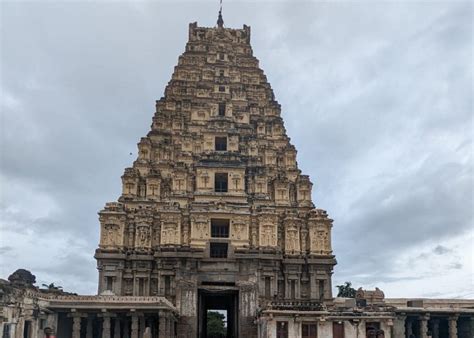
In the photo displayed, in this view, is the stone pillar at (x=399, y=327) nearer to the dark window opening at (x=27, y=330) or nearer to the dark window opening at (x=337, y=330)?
the dark window opening at (x=337, y=330)

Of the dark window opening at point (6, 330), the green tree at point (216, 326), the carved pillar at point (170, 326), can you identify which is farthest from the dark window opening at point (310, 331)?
the green tree at point (216, 326)

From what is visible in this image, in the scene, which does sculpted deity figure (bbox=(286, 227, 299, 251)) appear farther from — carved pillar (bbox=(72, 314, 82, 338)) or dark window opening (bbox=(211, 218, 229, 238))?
carved pillar (bbox=(72, 314, 82, 338))

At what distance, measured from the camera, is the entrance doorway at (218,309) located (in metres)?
44.6

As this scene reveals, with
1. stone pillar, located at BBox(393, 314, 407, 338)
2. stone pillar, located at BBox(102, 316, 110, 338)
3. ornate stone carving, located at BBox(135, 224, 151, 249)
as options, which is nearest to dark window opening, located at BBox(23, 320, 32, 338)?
stone pillar, located at BBox(102, 316, 110, 338)

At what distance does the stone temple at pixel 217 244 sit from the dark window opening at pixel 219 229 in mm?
127

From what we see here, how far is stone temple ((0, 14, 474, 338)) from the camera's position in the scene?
3362cm

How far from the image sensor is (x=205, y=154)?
1955 inches

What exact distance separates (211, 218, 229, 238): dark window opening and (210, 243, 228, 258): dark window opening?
1018 millimetres

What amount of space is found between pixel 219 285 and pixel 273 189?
10950mm

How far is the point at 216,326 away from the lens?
82438 mm

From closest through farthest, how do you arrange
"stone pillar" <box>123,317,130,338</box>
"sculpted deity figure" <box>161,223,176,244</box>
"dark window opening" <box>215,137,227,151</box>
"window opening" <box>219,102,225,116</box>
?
"stone pillar" <box>123,317,130,338</box> → "sculpted deity figure" <box>161,223,176,244</box> → "dark window opening" <box>215,137,227,151</box> → "window opening" <box>219,102,225,116</box>

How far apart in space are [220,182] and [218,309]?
52.9 ft

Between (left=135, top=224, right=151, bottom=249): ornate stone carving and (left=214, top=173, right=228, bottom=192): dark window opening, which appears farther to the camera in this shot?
(left=214, top=173, right=228, bottom=192): dark window opening

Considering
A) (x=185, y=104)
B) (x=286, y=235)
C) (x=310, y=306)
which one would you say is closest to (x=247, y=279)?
(x=286, y=235)
